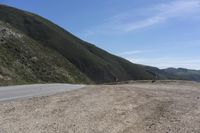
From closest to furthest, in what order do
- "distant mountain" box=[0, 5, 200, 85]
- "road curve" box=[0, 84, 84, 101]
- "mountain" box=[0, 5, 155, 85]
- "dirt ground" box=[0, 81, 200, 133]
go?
"dirt ground" box=[0, 81, 200, 133] → "road curve" box=[0, 84, 84, 101] → "distant mountain" box=[0, 5, 200, 85] → "mountain" box=[0, 5, 155, 85]

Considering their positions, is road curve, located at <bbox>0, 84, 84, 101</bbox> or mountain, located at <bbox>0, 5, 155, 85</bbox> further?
mountain, located at <bbox>0, 5, 155, 85</bbox>

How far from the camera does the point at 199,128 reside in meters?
13.5

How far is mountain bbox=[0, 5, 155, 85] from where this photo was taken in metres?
68.6

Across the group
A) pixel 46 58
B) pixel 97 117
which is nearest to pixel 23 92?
pixel 97 117

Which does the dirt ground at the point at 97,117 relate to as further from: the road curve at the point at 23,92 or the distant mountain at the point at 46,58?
the distant mountain at the point at 46,58

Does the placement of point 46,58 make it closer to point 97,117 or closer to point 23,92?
point 23,92

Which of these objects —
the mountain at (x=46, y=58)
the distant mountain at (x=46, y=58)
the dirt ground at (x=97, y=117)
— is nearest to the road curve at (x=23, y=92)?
the dirt ground at (x=97, y=117)

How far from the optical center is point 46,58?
87.1 metres

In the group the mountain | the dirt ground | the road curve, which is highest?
the mountain

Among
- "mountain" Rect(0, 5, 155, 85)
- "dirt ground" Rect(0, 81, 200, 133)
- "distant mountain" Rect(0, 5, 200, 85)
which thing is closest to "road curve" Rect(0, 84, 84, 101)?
"dirt ground" Rect(0, 81, 200, 133)

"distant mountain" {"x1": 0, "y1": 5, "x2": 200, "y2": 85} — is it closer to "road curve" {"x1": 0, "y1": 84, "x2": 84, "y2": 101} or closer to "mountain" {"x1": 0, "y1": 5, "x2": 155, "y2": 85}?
"mountain" {"x1": 0, "y1": 5, "x2": 155, "y2": 85}

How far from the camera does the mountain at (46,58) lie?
68.6 meters

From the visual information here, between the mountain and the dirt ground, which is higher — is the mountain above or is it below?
above

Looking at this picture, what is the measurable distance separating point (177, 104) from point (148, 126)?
6.80m
